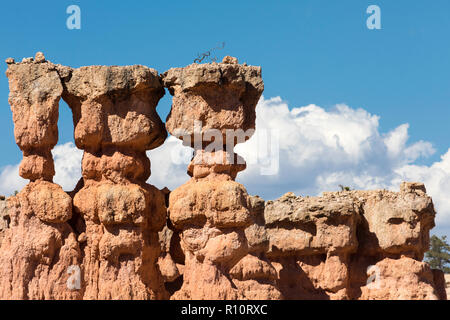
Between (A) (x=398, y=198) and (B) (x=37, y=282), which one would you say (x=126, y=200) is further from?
(A) (x=398, y=198)

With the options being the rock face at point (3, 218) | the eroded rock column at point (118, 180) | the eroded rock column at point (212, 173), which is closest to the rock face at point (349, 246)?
the eroded rock column at point (212, 173)

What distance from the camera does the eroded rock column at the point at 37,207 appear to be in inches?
802

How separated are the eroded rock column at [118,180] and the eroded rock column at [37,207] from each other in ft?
1.32

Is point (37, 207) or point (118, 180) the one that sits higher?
point (118, 180)

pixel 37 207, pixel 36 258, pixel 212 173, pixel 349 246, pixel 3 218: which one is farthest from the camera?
pixel 349 246

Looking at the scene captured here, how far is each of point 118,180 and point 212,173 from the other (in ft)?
6.29

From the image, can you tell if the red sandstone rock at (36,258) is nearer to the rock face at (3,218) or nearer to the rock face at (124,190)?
the rock face at (124,190)

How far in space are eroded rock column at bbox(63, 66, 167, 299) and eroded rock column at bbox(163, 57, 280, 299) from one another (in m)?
0.56

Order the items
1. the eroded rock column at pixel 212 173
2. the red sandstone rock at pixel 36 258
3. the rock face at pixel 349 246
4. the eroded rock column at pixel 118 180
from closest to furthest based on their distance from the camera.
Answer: the red sandstone rock at pixel 36 258
the eroded rock column at pixel 212 173
the eroded rock column at pixel 118 180
the rock face at pixel 349 246

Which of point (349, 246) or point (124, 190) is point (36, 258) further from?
point (349, 246)

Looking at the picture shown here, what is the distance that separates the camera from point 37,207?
20.6 meters

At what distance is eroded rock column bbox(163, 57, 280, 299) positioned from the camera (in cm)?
2041

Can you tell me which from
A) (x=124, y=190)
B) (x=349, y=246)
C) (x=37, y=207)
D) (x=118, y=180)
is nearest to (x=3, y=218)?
(x=37, y=207)

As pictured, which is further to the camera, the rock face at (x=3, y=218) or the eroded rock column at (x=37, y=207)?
the rock face at (x=3, y=218)
